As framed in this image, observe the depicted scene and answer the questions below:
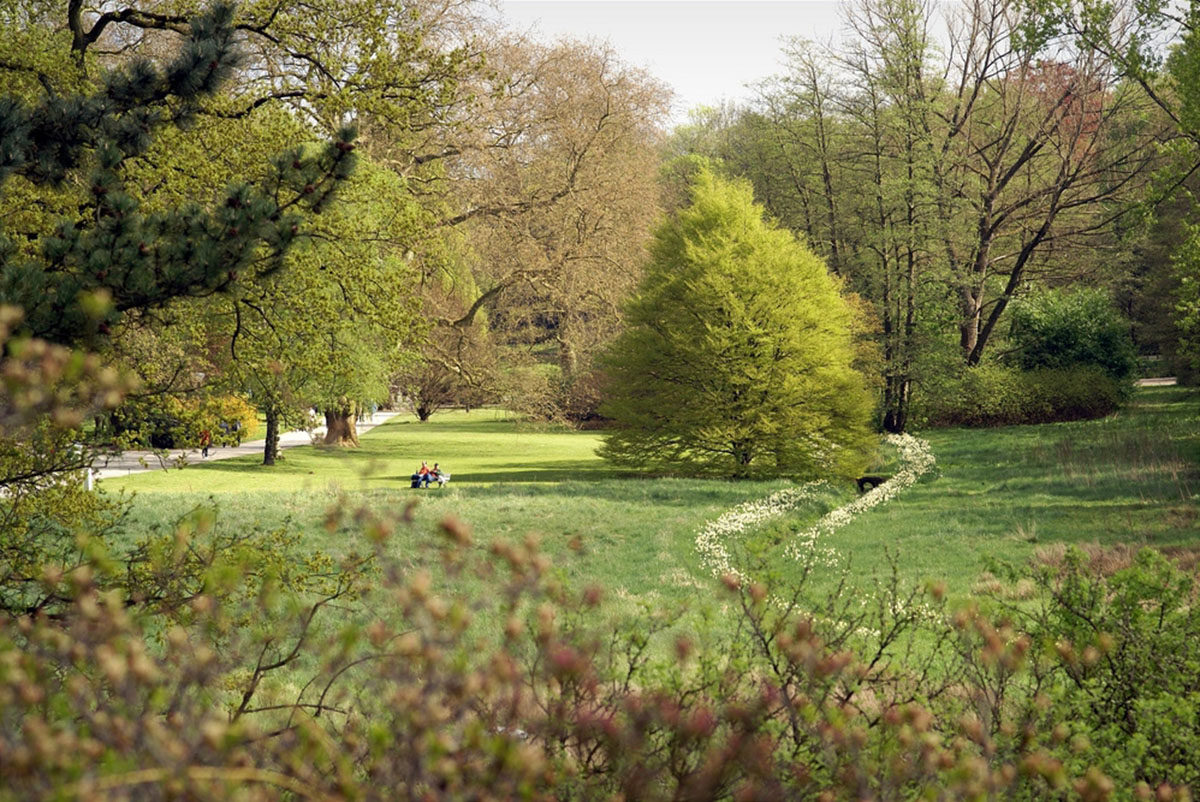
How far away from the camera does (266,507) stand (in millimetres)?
16938

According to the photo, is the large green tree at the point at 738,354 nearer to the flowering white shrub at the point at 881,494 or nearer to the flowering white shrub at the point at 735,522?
the flowering white shrub at the point at 881,494

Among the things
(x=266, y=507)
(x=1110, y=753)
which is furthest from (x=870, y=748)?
(x=266, y=507)

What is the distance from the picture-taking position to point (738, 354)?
75.1 feet

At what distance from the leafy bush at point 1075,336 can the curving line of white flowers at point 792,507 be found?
14.0 meters

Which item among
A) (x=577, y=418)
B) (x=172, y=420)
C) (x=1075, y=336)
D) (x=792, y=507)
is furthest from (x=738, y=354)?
(x=577, y=418)

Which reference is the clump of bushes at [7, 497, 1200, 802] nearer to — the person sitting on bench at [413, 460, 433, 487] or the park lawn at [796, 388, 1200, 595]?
the park lawn at [796, 388, 1200, 595]

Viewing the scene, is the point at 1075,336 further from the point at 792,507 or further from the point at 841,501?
the point at 792,507

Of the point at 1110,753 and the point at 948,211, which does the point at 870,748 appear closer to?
the point at 1110,753

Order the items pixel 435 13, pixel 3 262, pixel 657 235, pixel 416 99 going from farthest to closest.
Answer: pixel 435 13
pixel 657 235
pixel 416 99
pixel 3 262

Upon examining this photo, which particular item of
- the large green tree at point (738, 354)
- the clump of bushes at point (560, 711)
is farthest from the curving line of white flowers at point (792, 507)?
the clump of bushes at point (560, 711)

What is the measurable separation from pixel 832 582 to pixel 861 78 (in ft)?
94.9

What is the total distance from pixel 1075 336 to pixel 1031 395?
2.90 metres

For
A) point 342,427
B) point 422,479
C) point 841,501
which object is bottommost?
point 841,501

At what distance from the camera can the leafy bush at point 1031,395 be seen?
34.0 meters
